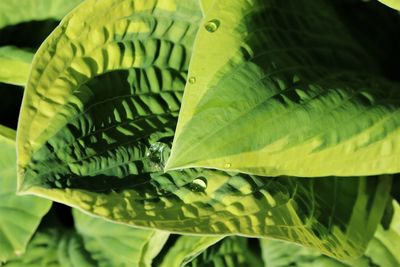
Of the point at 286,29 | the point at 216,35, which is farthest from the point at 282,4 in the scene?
the point at 216,35

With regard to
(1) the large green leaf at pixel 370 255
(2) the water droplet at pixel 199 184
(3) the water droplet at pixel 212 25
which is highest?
(3) the water droplet at pixel 212 25

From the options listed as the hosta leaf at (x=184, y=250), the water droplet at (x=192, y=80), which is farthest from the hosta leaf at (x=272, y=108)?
the hosta leaf at (x=184, y=250)

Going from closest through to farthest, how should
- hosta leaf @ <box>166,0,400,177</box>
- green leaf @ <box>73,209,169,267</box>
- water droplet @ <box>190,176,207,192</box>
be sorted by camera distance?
hosta leaf @ <box>166,0,400,177</box> → water droplet @ <box>190,176,207,192</box> → green leaf @ <box>73,209,169,267</box>

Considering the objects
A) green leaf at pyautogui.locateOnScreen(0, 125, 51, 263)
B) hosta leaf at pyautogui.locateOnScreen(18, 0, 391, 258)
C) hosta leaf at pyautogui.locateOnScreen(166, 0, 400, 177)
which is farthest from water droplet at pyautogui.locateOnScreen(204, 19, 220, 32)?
green leaf at pyautogui.locateOnScreen(0, 125, 51, 263)

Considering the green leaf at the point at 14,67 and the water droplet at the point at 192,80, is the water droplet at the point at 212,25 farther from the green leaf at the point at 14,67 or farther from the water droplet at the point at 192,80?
the green leaf at the point at 14,67

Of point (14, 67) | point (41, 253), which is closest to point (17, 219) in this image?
point (41, 253)

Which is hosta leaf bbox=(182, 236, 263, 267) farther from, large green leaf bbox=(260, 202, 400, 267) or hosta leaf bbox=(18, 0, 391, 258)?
hosta leaf bbox=(18, 0, 391, 258)

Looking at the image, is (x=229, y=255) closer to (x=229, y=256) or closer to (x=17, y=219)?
(x=229, y=256)
